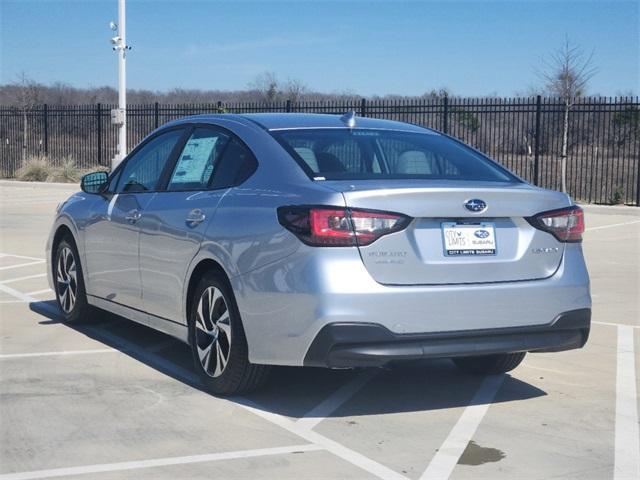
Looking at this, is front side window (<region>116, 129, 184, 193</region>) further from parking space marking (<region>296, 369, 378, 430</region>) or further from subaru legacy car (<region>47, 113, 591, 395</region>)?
parking space marking (<region>296, 369, 378, 430</region>)

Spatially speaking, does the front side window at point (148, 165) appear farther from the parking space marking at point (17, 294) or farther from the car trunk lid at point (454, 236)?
the parking space marking at point (17, 294)

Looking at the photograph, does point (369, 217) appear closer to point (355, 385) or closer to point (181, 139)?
point (355, 385)

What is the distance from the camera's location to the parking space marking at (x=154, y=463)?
452 centimetres

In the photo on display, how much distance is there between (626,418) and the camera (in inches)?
220

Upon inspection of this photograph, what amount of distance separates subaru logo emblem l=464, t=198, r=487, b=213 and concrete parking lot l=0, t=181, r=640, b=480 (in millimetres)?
1145

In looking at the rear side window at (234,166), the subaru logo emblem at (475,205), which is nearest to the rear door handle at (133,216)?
the rear side window at (234,166)

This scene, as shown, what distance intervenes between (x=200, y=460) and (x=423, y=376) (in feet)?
7.23

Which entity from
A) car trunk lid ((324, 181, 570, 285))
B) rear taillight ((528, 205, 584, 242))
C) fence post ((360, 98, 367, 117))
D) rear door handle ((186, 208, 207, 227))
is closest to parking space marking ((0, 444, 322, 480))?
car trunk lid ((324, 181, 570, 285))

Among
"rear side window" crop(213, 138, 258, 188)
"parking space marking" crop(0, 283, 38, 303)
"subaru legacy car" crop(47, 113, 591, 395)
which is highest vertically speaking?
"rear side window" crop(213, 138, 258, 188)

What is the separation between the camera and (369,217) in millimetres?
5102

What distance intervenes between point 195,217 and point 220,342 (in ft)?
2.59

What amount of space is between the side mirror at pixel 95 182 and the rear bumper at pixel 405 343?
310 cm

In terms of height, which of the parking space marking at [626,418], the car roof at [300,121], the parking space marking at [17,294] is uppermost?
the car roof at [300,121]

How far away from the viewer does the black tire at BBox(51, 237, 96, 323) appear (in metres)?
7.82
